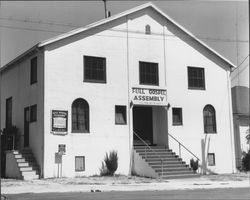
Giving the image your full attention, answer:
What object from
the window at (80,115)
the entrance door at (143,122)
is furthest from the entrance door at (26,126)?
the entrance door at (143,122)

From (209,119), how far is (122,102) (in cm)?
598

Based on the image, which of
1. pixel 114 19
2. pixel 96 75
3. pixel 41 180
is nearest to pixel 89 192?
pixel 41 180

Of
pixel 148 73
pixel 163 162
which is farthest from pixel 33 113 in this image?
pixel 163 162

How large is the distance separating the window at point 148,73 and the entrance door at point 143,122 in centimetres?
172

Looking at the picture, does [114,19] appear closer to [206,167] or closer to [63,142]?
[63,142]

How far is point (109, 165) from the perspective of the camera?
22.3m

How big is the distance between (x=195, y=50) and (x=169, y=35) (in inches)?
76.7

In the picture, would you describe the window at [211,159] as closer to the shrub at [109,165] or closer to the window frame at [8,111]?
the shrub at [109,165]

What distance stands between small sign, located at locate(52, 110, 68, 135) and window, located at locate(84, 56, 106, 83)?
2286 mm

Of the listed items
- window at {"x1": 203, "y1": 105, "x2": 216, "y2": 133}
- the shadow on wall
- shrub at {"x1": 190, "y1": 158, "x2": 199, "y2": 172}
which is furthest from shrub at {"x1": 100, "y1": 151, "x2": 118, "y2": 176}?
window at {"x1": 203, "y1": 105, "x2": 216, "y2": 133}

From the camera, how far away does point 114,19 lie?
23547mm

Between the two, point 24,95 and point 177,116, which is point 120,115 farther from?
point 24,95

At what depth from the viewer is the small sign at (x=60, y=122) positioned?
70.3ft

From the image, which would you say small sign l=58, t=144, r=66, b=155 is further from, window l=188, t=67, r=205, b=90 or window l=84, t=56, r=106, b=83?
window l=188, t=67, r=205, b=90
